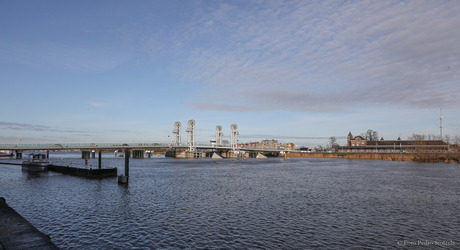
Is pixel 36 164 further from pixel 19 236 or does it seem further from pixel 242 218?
pixel 242 218

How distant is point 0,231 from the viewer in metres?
18.1

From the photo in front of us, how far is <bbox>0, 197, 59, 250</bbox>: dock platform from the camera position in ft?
52.2

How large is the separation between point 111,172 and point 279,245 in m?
55.8

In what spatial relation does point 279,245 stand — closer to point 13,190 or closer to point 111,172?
point 13,190

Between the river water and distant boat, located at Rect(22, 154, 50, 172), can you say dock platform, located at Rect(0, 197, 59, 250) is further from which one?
distant boat, located at Rect(22, 154, 50, 172)

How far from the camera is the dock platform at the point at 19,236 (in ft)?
52.2

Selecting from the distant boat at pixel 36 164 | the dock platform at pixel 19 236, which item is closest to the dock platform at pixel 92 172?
the distant boat at pixel 36 164

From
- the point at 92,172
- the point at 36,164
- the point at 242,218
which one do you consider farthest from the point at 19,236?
the point at 36,164

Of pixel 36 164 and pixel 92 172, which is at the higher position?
pixel 36 164

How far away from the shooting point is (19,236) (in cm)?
1748

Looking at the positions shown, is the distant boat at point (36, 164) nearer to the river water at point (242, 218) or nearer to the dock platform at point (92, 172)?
the dock platform at point (92, 172)

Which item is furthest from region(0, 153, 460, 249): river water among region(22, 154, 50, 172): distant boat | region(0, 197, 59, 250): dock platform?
region(22, 154, 50, 172): distant boat

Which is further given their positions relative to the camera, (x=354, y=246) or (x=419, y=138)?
(x=419, y=138)

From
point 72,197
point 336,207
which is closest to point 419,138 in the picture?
point 336,207
